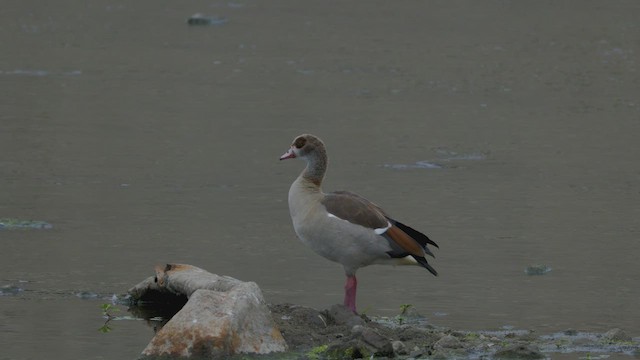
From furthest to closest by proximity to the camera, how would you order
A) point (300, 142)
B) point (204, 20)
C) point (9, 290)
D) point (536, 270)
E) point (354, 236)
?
1. point (204, 20)
2. point (536, 270)
3. point (300, 142)
4. point (9, 290)
5. point (354, 236)

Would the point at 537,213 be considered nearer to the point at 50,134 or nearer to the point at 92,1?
the point at 50,134

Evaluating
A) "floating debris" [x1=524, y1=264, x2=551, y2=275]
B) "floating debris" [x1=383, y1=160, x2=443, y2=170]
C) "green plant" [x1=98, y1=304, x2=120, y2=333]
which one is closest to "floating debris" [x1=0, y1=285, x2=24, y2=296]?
"green plant" [x1=98, y1=304, x2=120, y2=333]

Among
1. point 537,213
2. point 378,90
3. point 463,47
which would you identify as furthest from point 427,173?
point 463,47

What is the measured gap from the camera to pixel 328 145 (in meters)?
14.5

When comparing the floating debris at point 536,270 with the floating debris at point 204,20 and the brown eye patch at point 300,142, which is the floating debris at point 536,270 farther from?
the floating debris at point 204,20

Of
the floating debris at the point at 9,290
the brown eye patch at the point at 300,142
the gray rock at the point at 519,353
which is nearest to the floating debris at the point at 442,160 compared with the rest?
the brown eye patch at the point at 300,142

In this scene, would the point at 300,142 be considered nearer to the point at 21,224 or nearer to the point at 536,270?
the point at 536,270

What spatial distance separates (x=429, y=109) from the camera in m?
16.5

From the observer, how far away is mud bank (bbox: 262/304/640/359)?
24.2ft

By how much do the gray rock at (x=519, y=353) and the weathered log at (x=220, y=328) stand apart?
1.19m

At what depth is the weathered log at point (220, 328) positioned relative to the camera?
7301 mm

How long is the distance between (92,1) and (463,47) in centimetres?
718

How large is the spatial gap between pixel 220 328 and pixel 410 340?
1139 mm

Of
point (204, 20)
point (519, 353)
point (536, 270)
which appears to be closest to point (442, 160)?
point (536, 270)
